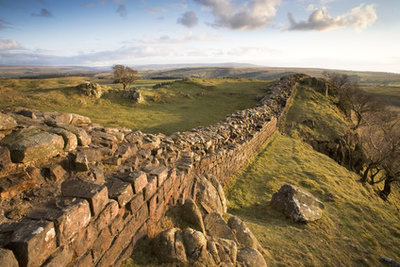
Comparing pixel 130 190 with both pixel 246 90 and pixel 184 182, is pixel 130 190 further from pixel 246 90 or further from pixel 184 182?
pixel 246 90

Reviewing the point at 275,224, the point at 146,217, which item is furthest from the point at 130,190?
the point at 275,224

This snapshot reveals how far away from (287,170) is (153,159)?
10260mm

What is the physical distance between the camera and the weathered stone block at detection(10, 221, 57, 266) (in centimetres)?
263

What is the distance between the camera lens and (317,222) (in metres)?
8.42

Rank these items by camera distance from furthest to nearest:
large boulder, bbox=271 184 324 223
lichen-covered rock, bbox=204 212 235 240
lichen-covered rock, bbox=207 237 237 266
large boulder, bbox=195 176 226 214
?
large boulder, bbox=271 184 324 223
large boulder, bbox=195 176 226 214
lichen-covered rock, bbox=204 212 235 240
lichen-covered rock, bbox=207 237 237 266

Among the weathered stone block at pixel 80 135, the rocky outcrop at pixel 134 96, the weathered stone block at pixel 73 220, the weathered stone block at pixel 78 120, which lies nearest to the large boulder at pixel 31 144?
the weathered stone block at pixel 80 135

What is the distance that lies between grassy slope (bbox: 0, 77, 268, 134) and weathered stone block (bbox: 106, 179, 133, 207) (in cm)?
1227

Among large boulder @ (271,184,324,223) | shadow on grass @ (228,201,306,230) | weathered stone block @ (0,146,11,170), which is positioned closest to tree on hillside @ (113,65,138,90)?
shadow on grass @ (228,201,306,230)

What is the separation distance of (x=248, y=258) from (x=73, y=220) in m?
3.77

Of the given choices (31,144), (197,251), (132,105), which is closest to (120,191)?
(31,144)

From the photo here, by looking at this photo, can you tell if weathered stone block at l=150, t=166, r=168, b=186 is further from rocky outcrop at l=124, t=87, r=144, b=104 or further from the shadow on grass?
rocky outcrop at l=124, t=87, r=144, b=104

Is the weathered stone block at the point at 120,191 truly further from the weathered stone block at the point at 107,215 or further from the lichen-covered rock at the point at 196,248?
the lichen-covered rock at the point at 196,248

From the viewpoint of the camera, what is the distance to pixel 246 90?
3981 centimetres

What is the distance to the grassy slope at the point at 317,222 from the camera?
6.61 metres
